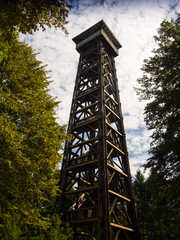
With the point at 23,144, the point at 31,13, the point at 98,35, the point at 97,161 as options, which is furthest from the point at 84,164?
the point at 98,35

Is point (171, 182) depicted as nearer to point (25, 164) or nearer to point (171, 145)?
point (171, 145)

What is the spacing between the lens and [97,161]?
39.1 ft

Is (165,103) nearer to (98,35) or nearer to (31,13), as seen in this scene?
(31,13)

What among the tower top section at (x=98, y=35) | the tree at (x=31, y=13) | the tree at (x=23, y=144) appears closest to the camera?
the tree at (x=31, y=13)

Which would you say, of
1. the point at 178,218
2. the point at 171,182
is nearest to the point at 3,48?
the point at 171,182

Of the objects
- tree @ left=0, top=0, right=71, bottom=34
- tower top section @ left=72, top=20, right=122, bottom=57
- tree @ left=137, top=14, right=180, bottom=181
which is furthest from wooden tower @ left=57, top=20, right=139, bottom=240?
tree @ left=0, top=0, right=71, bottom=34

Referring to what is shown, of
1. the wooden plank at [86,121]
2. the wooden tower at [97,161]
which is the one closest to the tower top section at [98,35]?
the wooden tower at [97,161]

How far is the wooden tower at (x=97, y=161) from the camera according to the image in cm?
1066

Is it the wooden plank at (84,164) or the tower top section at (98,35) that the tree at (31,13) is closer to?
the wooden plank at (84,164)

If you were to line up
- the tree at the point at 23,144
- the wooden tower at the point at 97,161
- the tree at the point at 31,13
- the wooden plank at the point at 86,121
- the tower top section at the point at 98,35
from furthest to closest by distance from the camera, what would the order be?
the tower top section at the point at 98,35 → the wooden plank at the point at 86,121 → the wooden tower at the point at 97,161 → the tree at the point at 23,144 → the tree at the point at 31,13

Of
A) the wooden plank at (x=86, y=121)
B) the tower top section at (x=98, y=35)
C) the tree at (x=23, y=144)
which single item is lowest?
the tree at (x=23, y=144)

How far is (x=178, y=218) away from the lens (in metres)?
7.84

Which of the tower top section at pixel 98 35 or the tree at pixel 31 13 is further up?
the tower top section at pixel 98 35

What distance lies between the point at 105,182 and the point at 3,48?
28.9 ft
